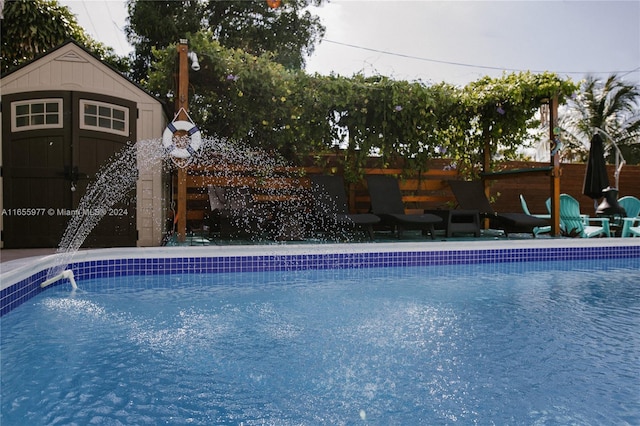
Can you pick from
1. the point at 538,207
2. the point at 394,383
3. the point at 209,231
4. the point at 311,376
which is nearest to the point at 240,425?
the point at 311,376

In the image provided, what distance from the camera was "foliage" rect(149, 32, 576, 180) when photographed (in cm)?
700

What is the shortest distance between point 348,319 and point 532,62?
42.0ft

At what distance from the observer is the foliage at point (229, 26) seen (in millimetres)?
14109

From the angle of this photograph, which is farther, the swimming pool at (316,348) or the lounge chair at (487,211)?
the lounge chair at (487,211)

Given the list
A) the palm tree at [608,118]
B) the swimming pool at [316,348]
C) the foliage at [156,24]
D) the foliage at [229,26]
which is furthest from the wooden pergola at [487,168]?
the palm tree at [608,118]

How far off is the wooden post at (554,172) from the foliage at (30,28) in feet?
27.0

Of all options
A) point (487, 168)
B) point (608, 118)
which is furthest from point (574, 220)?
point (608, 118)

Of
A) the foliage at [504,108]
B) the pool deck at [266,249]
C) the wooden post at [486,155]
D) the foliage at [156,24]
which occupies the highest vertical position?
the foliage at [156,24]

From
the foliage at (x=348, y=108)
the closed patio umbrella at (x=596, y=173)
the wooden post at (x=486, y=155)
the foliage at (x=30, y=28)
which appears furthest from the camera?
the foliage at (x=30, y=28)

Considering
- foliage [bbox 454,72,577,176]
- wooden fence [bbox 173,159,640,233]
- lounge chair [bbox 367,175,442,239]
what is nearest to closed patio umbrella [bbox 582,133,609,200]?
wooden fence [bbox 173,159,640,233]

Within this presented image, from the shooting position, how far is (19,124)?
6.28 meters

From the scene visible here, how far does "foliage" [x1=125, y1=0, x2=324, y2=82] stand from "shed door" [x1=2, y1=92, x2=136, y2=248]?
817cm

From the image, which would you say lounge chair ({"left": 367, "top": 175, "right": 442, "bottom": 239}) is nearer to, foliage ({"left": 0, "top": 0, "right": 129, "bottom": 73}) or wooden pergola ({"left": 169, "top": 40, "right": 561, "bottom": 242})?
wooden pergola ({"left": 169, "top": 40, "right": 561, "bottom": 242})

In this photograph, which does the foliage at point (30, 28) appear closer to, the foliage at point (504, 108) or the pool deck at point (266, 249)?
the pool deck at point (266, 249)
